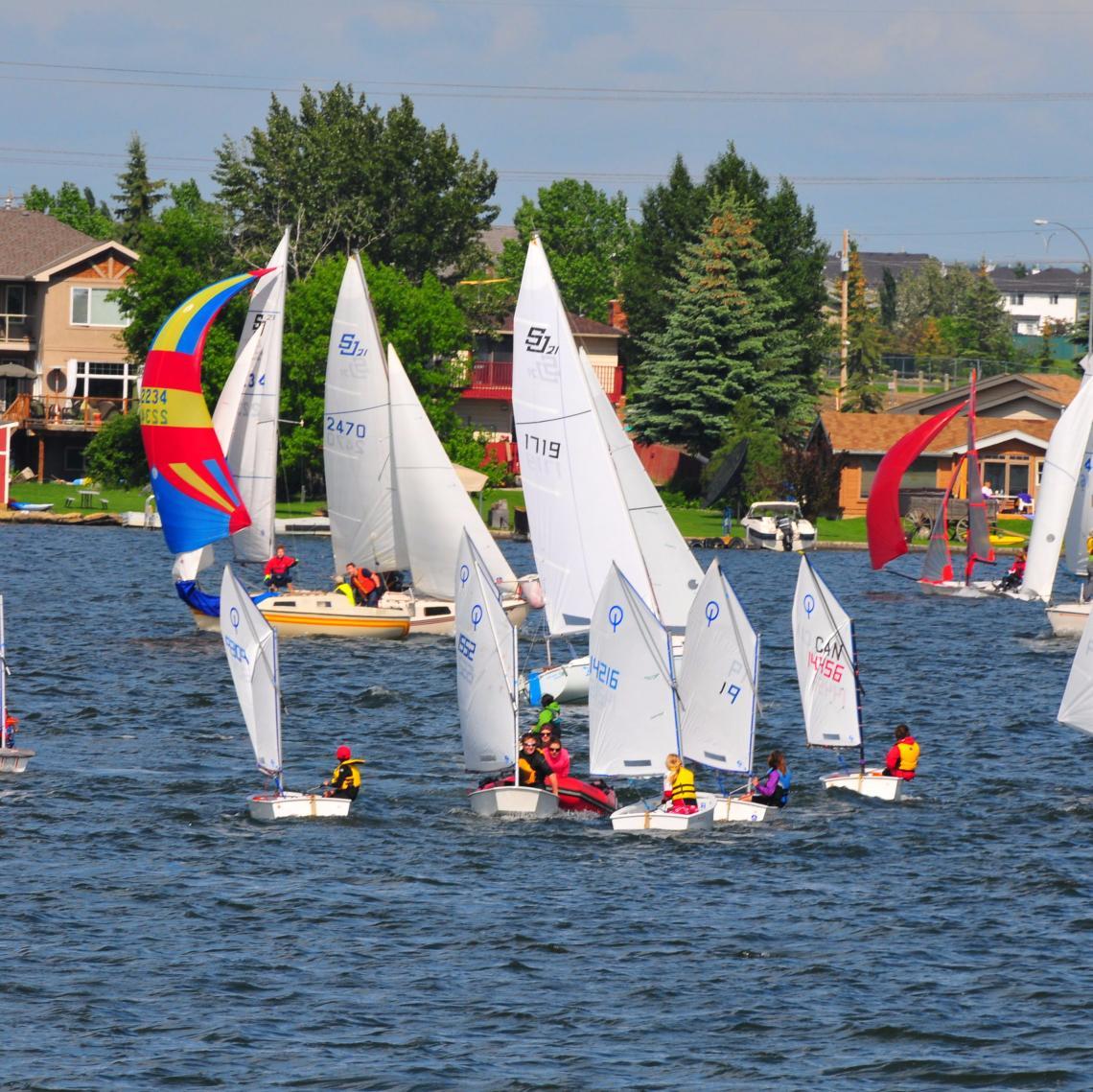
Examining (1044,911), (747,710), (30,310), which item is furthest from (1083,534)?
(30,310)

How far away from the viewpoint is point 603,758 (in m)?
31.0

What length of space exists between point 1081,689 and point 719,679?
6.42 meters

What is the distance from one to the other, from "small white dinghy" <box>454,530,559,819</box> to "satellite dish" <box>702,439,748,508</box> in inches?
2477

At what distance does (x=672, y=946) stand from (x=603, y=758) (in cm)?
709

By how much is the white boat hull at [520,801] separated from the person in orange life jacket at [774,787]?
3.03 m

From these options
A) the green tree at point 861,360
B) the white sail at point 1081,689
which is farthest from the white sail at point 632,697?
the green tree at point 861,360

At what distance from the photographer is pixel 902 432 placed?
9938 cm

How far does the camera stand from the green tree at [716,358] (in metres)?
99.7

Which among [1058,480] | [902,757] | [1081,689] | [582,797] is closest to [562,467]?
[902,757]

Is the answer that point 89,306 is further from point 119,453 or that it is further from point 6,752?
point 6,752

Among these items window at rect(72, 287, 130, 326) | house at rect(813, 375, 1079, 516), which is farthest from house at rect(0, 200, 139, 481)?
house at rect(813, 375, 1079, 516)

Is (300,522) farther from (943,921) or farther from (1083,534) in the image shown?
(943,921)

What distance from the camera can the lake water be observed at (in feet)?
67.1

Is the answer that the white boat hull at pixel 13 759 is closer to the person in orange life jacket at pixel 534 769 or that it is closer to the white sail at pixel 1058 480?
the person in orange life jacket at pixel 534 769
